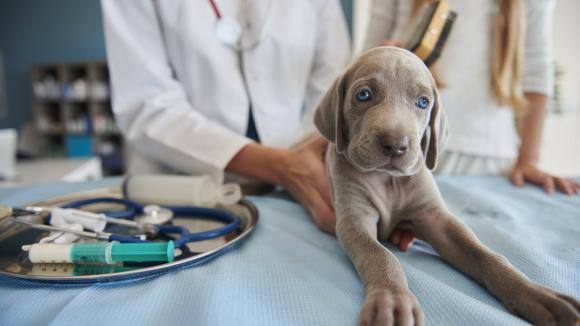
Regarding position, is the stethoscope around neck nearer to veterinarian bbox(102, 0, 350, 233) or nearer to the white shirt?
veterinarian bbox(102, 0, 350, 233)

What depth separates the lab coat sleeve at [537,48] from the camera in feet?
3.13

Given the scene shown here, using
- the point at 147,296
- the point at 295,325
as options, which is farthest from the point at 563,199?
the point at 147,296

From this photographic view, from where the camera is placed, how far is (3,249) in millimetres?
473

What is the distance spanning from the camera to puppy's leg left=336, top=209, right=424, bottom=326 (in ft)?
1.14

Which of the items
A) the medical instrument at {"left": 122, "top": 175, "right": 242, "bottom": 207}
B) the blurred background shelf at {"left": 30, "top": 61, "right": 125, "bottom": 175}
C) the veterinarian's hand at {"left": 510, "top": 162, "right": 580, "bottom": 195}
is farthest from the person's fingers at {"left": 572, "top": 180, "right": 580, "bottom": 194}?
the blurred background shelf at {"left": 30, "top": 61, "right": 125, "bottom": 175}

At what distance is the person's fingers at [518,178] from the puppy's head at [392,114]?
0.47 meters

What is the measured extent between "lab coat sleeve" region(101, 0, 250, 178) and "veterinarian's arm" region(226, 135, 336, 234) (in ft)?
0.20

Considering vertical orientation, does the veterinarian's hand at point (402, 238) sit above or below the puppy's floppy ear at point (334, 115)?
below

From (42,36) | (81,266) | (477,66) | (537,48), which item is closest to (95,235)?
(81,266)

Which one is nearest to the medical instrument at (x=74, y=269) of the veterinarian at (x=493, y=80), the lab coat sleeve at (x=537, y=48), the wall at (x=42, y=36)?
the veterinarian at (x=493, y=80)

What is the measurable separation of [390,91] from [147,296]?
358mm

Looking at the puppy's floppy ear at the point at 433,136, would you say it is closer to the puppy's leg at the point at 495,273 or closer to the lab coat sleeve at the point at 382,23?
the puppy's leg at the point at 495,273

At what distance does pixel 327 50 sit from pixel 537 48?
0.57m

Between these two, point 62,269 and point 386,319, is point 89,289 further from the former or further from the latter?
point 386,319
